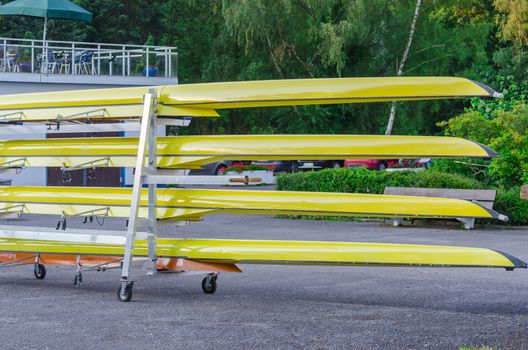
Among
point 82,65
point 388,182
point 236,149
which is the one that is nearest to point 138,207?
point 236,149

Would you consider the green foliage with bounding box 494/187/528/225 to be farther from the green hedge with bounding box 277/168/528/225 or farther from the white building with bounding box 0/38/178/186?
the white building with bounding box 0/38/178/186

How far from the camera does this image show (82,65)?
32.8 meters

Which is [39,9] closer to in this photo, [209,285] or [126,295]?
[209,285]

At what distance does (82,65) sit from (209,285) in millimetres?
24270


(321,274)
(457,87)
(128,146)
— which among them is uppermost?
(457,87)

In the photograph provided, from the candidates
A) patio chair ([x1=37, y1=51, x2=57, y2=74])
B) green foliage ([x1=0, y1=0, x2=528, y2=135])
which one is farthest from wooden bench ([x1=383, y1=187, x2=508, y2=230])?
green foliage ([x1=0, y1=0, x2=528, y2=135])

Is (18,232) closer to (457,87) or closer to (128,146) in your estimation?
(128,146)

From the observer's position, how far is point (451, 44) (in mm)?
44906

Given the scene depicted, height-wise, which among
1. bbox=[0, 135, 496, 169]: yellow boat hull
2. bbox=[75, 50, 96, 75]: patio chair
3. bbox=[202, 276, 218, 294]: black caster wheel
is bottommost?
bbox=[202, 276, 218, 294]: black caster wheel

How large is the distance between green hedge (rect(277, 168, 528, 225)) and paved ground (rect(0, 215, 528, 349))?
→ 26.5 ft

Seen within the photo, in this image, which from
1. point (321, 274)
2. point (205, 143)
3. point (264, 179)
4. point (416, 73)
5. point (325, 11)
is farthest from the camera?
point (416, 73)

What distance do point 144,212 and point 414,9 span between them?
115 feet

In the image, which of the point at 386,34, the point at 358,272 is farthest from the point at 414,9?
the point at 358,272

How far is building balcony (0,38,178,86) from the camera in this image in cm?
3142
